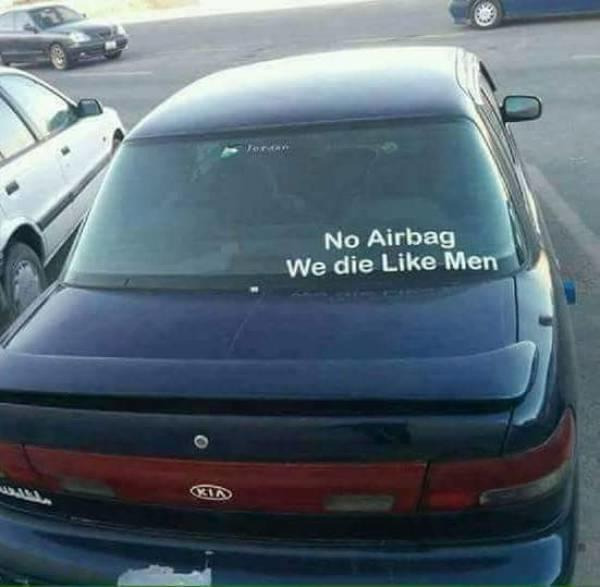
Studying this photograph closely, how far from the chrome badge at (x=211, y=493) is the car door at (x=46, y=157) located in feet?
10.8

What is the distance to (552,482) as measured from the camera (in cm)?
194

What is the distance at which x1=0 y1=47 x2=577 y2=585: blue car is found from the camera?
74.1 inches

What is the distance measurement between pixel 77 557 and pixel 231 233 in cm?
115

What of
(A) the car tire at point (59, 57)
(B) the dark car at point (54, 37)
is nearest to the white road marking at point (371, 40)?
(B) the dark car at point (54, 37)

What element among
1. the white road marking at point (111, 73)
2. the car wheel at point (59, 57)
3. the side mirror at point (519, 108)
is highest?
the side mirror at point (519, 108)

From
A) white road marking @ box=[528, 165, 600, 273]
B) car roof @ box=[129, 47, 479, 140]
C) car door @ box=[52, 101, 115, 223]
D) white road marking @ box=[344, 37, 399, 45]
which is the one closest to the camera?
car roof @ box=[129, 47, 479, 140]

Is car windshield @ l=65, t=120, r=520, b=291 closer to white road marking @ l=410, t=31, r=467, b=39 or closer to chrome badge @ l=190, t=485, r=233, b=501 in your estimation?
chrome badge @ l=190, t=485, r=233, b=501

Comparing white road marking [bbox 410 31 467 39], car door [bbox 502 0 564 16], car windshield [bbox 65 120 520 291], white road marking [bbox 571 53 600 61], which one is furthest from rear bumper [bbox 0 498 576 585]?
car door [bbox 502 0 564 16]

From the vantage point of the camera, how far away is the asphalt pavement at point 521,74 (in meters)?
4.20

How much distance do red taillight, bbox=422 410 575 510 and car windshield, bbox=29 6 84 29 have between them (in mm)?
18084

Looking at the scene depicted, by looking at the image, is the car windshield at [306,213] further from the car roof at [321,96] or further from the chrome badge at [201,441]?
the chrome badge at [201,441]

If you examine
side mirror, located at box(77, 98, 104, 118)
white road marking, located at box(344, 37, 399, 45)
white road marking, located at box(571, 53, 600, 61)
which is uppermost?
side mirror, located at box(77, 98, 104, 118)

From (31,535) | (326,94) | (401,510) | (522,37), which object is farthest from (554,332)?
(522,37)

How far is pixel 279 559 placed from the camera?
77.6 inches
